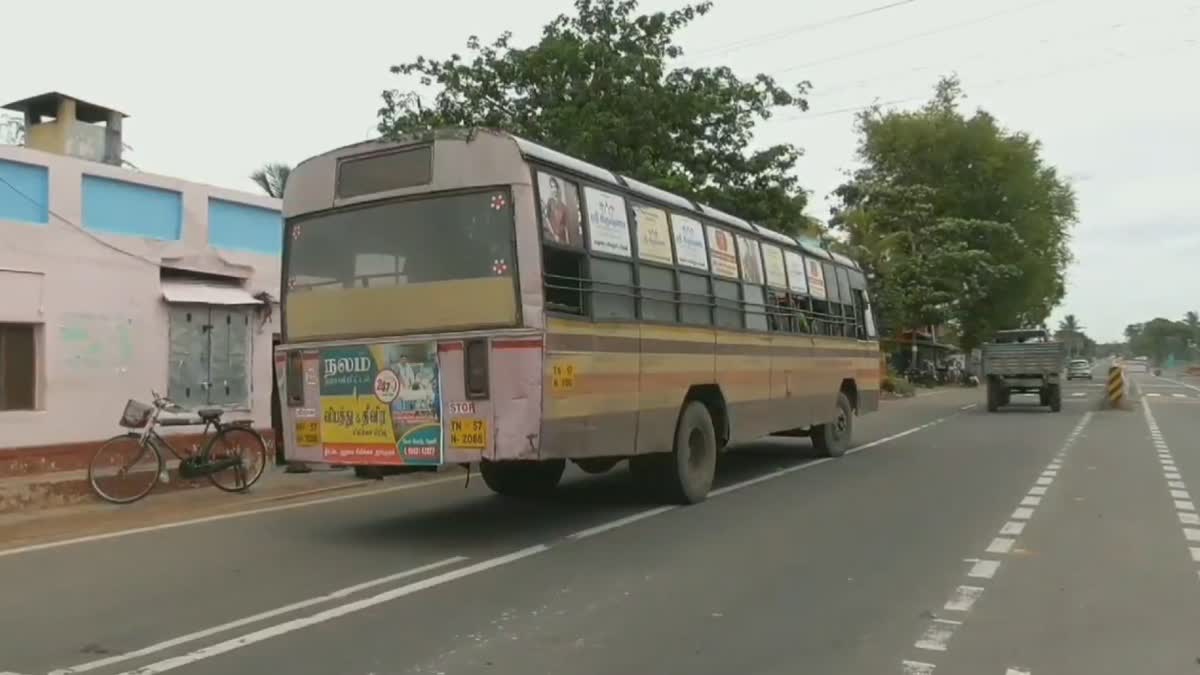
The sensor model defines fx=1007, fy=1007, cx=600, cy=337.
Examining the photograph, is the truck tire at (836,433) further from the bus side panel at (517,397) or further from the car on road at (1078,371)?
the car on road at (1078,371)

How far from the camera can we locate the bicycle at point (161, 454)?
35.2ft

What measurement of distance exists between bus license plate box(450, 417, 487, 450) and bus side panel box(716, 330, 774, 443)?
356cm

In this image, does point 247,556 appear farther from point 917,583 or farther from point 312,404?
point 917,583

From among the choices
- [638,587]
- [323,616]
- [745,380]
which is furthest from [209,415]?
[638,587]

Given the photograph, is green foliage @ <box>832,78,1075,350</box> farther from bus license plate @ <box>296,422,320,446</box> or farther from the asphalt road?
bus license plate @ <box>296,422,320,446</box>

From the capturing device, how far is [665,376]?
930 cm

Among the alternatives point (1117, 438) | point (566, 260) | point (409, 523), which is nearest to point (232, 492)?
point (409, 523)

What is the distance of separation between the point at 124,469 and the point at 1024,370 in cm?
2276

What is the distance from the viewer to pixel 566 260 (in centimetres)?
804

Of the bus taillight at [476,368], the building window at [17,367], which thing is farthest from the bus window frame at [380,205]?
the building window at [17,367]

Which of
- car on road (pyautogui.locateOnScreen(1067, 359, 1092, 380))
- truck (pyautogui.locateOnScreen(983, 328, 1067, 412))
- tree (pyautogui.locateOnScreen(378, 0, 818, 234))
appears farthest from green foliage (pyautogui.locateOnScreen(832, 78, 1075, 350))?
tree (pyautogui.locateOnScreen(378, 0, 818, 234))

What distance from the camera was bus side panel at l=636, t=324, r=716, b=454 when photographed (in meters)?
8.95

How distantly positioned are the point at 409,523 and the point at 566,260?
291 centimetres

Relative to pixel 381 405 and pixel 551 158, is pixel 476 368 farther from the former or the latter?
pixel 551 158
